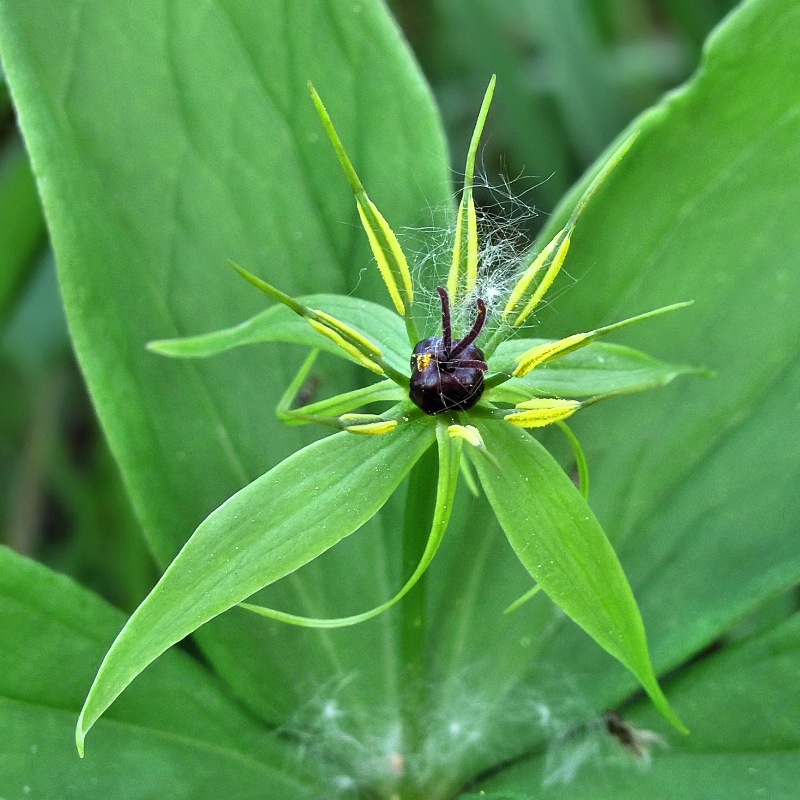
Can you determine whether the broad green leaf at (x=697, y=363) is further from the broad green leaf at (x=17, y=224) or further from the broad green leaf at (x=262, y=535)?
the broad green leaf at (x=17, y=224)

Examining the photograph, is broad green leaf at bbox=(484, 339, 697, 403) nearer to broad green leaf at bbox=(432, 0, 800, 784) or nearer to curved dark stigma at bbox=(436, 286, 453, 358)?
curved dark stigma at bbox=(436, 286, 453, 358)

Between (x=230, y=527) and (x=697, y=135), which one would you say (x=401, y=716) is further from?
(x=697, y=135)

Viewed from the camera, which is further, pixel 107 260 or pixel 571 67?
pixel 571 67

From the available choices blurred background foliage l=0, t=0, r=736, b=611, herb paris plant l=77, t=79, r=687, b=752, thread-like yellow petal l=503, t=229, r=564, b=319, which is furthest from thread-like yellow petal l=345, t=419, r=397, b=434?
blurred background foliage l=0, t=0, r=736, b=611

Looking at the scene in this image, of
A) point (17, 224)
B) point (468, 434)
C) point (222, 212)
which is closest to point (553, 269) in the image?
Result: point (468, 434)

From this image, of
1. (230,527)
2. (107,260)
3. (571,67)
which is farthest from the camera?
(571,67)

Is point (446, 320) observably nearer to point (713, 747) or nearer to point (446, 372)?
point (446, 372)

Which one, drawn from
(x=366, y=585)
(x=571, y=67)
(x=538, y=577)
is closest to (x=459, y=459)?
(x=538, y=577)
